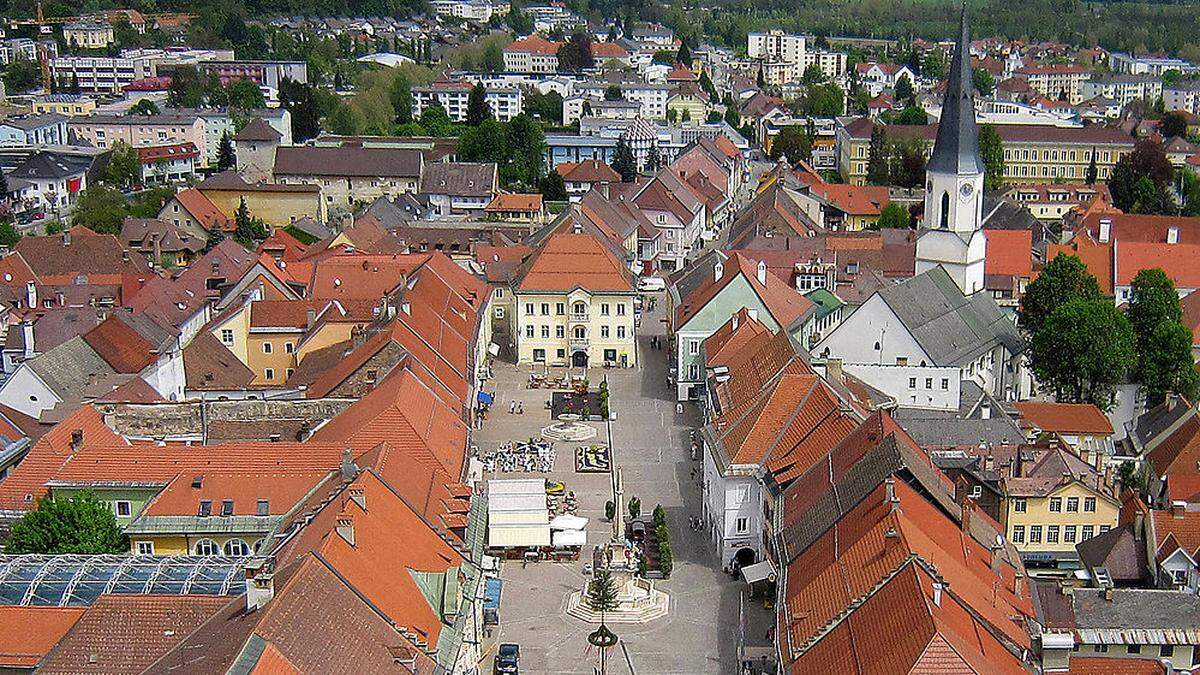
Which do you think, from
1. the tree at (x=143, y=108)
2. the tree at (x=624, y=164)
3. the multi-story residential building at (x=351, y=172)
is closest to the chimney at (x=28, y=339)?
the multi-story residential building at (x=351, y=172)

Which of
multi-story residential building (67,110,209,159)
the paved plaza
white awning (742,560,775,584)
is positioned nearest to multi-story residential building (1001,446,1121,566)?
white awning (742,560,775,584)

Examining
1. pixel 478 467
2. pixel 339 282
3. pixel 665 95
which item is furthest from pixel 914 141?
pixel 478 467

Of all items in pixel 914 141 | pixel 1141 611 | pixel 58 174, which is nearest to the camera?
pixel 1141 611

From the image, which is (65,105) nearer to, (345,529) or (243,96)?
(243,96)

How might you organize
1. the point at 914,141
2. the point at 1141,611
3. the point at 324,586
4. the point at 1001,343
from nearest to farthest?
1. the point at 324,586
2. the point at 1141,611
3. the point at 1001,343
4. the point at 914,141

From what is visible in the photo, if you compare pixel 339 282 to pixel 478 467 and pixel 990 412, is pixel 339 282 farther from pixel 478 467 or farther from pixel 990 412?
pixel 990 412

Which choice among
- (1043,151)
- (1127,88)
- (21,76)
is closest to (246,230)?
(1043,151)

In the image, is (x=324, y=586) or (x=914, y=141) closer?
(x=324, y=586)

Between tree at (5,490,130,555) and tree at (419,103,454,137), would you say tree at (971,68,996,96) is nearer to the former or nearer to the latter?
tree at (419,103,454,137)
